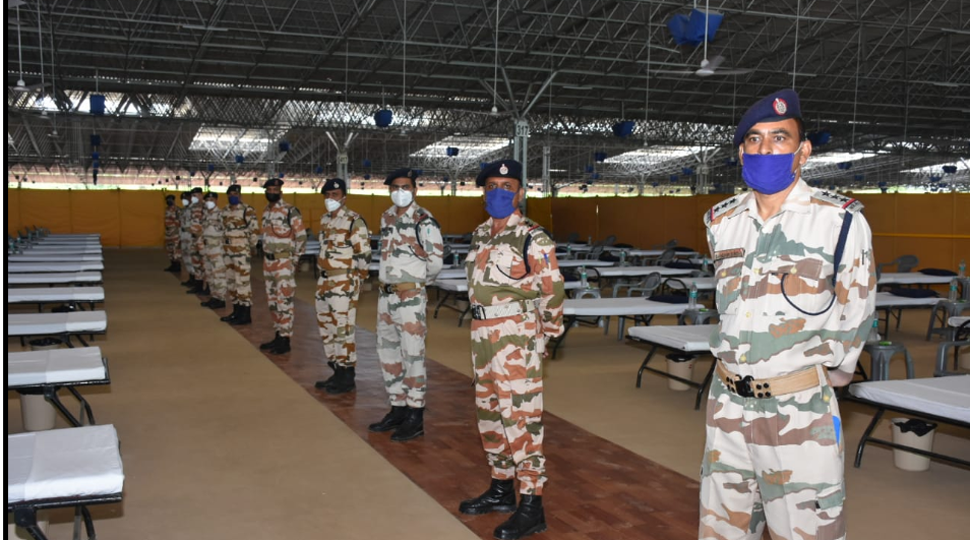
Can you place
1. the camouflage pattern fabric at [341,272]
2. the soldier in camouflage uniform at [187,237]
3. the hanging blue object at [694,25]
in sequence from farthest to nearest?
the soldier in camouflage uniform at [187,237]
the hanging blue object at [694,25]
the camouflage pattern fabric at [341,272]

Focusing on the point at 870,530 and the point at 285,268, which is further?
the point at 285,268

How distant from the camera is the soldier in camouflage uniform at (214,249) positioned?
34.3ft

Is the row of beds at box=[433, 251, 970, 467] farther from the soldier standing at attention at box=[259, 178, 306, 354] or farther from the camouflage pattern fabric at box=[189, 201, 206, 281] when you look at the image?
the camouflage pattern fabric at box=[189, 201, 206, 281]

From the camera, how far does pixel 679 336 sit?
5664 mm

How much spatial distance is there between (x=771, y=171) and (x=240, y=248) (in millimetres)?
7960

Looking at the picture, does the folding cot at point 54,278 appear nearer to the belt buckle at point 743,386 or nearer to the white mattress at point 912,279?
the belt buckle at point 743,386

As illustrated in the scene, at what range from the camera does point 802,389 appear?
2047 millimetres

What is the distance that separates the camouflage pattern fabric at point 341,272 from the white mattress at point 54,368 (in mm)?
1709

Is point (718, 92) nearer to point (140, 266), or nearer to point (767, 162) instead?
point (140, 266)

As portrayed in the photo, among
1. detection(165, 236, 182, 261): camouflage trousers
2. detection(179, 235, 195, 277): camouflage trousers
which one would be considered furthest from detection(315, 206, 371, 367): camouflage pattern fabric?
detection(165, 236, 182, 261): camouflage trousers

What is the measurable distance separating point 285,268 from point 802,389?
236 inches

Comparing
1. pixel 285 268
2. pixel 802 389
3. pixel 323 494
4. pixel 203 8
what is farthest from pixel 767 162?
pixel 203 8

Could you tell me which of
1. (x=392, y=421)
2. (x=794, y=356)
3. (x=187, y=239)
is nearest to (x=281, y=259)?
(x=392, y=421)

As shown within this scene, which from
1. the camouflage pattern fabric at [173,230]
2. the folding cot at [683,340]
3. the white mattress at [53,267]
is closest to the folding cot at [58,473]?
the folding cot at [683,340]
